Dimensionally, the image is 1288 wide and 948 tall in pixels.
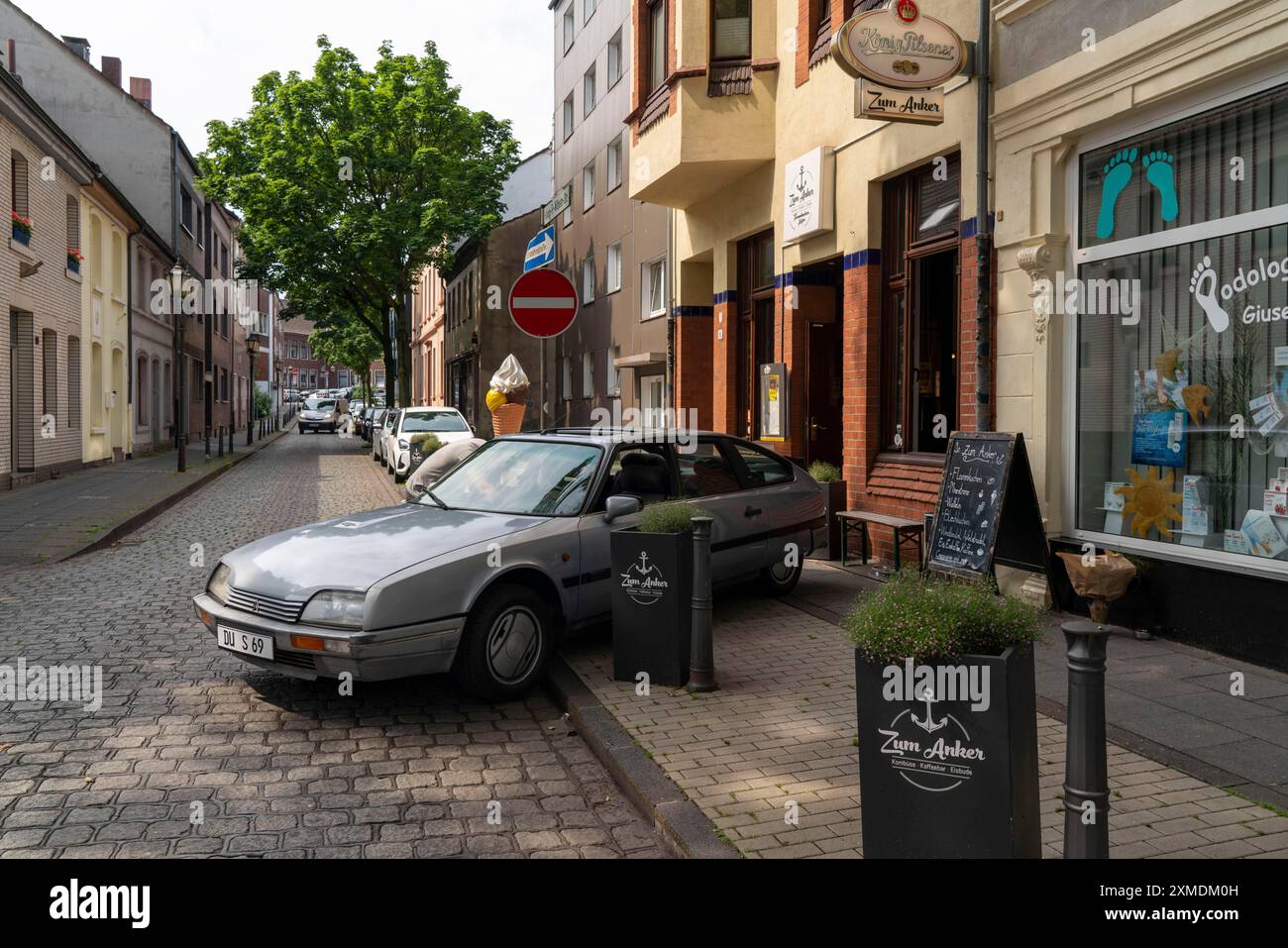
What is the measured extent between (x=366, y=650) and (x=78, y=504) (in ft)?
42.0

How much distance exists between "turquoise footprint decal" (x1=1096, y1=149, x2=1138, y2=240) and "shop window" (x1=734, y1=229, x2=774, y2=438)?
239 inches

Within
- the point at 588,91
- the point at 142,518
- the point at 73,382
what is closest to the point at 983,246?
the point at 142,518

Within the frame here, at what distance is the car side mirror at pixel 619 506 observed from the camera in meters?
6.59

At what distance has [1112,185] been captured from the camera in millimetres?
7820

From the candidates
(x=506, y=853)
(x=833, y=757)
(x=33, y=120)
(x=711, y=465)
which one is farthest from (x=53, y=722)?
(x=33, y=120)

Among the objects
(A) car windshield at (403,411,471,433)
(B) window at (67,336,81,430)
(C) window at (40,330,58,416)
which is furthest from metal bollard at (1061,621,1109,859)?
(B) window at (67,336,81,430)

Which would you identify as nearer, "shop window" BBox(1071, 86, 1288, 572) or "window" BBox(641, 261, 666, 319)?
"shop window" BBox(1071, 86, 1288, 572)

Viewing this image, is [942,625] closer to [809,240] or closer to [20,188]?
[809,240]

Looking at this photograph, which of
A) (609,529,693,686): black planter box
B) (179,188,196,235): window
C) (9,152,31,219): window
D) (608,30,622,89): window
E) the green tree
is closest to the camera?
(609,529,693,686): black planter box

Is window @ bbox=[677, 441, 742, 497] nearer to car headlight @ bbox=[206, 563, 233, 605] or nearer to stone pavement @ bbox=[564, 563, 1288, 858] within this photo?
stone pavement @ bbox=[564, 563, 1288, 858]

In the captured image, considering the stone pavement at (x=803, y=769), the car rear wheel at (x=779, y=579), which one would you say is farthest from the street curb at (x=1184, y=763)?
the car rear wheel at (x=779, y=579)

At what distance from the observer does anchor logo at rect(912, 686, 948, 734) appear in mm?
3186
